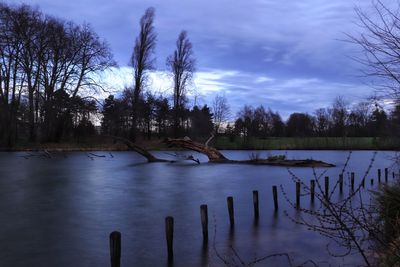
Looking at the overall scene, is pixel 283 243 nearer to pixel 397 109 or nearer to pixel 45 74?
pixel 397 109

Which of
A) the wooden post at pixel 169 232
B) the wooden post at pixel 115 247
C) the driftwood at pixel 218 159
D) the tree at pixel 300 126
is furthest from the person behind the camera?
the tree at pixel 300 126

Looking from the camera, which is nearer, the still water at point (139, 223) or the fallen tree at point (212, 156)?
the still water at point (139, 223)

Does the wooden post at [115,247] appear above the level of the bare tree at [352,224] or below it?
below

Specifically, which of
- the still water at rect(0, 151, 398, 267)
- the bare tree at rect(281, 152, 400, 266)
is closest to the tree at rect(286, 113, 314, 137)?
the still water at rect(0, 151, 398, 267)

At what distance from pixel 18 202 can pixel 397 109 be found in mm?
15026

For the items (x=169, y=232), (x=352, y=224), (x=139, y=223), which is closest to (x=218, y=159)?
(x=139, y=223)

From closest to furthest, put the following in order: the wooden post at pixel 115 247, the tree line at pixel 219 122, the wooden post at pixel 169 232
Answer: the wooden post at pixel 115 247 → the wooden post at pixel 169 232 → the tree line at pixel 219 122

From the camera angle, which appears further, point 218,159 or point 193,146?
point 218,159

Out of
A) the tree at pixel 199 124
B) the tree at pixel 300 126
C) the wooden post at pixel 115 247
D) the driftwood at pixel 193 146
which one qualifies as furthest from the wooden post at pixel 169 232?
the tree at pixel 300 126

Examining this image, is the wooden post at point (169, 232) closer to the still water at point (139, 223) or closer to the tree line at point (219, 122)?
the still water at point (139, 223)

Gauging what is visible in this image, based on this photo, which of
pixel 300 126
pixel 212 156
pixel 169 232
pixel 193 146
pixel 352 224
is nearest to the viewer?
pixel 352 224

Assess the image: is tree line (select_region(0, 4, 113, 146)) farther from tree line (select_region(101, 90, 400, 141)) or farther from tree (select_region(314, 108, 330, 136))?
tree (select_region(314, 108, 330, 136))

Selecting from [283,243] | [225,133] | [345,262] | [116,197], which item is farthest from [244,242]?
[225,133]

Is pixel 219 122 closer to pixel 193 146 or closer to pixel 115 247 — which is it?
pixel 193 146
